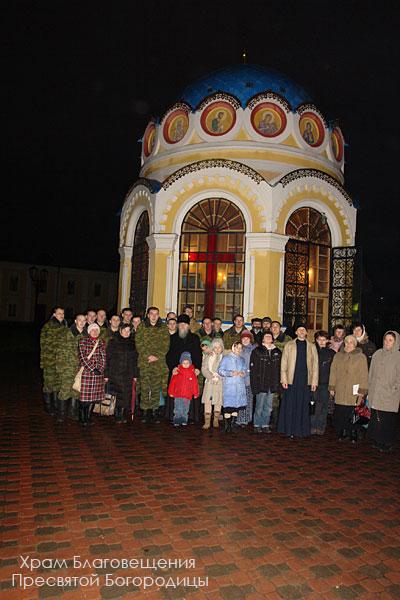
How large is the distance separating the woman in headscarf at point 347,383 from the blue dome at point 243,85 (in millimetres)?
9433

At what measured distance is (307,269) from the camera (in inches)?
553

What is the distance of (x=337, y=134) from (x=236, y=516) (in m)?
14.0

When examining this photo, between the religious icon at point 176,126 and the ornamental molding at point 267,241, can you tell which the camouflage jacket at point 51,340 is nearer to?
the ornamental molding at point 267,241

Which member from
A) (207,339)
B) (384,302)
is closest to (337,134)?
(207,339)

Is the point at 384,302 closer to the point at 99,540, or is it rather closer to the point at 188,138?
the point at 188,138

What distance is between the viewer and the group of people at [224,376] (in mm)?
7387

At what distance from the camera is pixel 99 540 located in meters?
4.02

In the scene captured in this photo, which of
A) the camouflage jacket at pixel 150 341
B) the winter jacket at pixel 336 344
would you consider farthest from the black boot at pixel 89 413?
the winter jacket at pixel 336 344

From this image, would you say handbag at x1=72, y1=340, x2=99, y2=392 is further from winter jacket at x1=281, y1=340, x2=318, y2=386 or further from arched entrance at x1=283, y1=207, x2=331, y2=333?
arched entrance at x1=283, y1=207, x2=331, y2=333

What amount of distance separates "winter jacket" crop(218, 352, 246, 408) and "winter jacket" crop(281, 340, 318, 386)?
674mm

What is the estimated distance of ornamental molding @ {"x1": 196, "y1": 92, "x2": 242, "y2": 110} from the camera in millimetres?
14305

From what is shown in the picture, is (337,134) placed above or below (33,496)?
above

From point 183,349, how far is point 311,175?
7969mm

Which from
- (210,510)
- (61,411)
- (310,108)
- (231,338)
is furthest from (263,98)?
(210,510)
